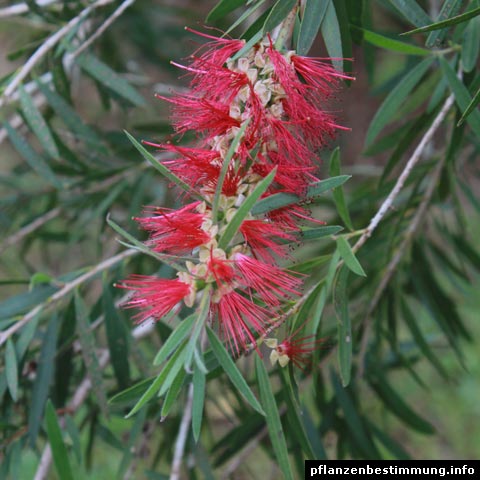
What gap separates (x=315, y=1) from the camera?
77 cm

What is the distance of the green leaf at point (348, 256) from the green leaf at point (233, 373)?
17cm

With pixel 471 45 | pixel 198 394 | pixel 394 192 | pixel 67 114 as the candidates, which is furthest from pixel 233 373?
pixel 67 114

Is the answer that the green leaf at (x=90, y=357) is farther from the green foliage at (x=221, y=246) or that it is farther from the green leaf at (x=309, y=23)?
the green leaf at (x=309, y=23)

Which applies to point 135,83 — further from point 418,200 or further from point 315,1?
point 315,1

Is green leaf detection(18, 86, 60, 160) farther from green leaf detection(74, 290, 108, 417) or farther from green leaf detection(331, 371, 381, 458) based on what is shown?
green leaf detection(331, 371, 381, 458)

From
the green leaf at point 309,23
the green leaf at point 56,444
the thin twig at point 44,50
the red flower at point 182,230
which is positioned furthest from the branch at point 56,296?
the green leaf at point 309,23

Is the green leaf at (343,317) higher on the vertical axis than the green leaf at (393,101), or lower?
lower

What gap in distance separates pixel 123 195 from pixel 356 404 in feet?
2.43

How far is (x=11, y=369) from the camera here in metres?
0.97

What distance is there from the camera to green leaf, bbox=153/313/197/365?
0.67m

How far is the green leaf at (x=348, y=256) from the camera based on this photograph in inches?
30.0

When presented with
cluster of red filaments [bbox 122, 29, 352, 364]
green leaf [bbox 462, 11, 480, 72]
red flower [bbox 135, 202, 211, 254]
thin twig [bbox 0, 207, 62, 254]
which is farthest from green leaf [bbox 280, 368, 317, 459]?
thin twig [bbox 0, 207, 62, 254]

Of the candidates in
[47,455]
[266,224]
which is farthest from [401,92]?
[47,455]

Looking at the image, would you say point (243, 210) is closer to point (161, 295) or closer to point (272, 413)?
point (161, 295)
